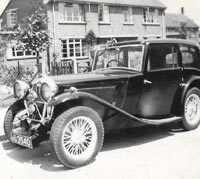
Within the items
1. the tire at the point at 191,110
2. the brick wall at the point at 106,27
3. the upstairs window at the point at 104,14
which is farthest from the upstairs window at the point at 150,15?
the tire at the point at 191,110

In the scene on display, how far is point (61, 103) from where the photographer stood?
420 cm

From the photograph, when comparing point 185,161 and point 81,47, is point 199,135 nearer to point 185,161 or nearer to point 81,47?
point 185,161

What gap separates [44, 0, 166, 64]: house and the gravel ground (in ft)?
55.8

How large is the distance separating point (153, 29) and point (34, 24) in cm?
1598

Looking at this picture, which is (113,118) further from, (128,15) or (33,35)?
(128,15)

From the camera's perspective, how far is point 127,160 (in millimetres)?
4094

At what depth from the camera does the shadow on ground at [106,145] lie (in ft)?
14.0

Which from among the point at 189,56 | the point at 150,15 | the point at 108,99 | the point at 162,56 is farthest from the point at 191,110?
the point at 150,15

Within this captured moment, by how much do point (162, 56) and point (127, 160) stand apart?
201 cm

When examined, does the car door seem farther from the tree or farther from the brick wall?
the brick wall

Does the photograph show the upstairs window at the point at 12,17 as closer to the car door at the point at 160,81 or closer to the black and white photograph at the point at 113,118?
the black and white photograph at the point at 113,118

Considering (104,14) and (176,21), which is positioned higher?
(176,21)

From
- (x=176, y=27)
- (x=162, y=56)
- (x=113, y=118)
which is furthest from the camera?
(x=176, y=27)

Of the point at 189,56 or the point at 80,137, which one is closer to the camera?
the point at 80,137
